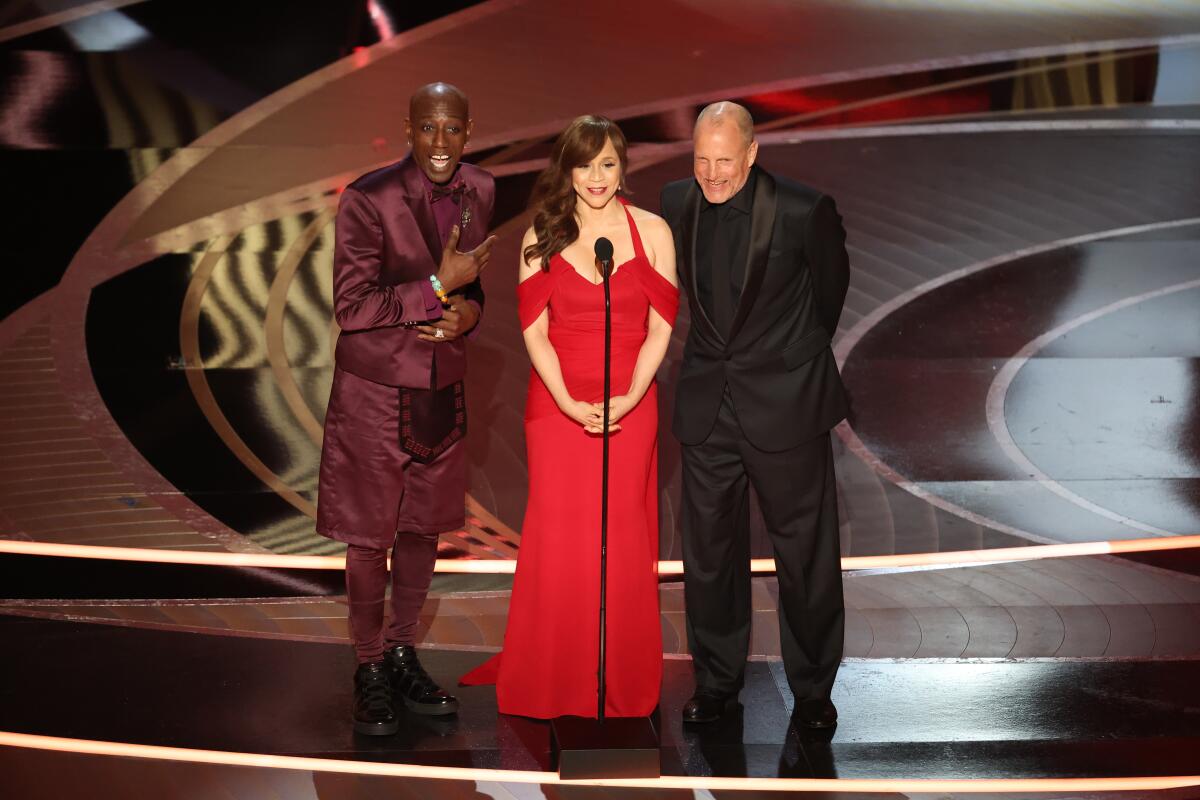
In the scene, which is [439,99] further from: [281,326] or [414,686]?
[281,326]

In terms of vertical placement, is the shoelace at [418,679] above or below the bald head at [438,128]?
below

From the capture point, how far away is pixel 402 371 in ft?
12.3

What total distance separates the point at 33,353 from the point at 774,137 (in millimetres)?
4187

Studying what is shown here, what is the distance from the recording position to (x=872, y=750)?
3.66 m

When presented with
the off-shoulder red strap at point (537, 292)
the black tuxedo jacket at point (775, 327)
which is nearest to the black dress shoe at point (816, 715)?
the black tuxedo jacket at point (775, 327)

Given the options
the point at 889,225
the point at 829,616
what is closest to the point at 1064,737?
the point at 829,616

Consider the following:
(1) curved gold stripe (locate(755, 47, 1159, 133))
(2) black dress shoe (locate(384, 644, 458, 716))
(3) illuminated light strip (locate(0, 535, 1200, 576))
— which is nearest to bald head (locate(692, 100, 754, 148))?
(2) black dress shoe (locate(384, 644, 458, 716))

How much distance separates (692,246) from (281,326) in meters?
3.80

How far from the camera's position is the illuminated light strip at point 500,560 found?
16.3 feet

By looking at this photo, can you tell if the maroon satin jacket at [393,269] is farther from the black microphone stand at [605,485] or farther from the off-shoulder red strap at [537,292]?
the black microphone stand at [605,485]

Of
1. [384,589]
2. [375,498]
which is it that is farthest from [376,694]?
[375,498]

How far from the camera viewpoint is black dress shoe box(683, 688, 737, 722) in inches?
150

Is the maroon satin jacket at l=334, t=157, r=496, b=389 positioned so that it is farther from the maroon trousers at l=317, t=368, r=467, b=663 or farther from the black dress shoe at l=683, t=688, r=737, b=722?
the black dress shoe at l=683, t=688, r=737, b=722

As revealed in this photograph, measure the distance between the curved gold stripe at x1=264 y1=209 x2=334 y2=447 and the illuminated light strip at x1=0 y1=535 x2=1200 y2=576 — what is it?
1109mm
